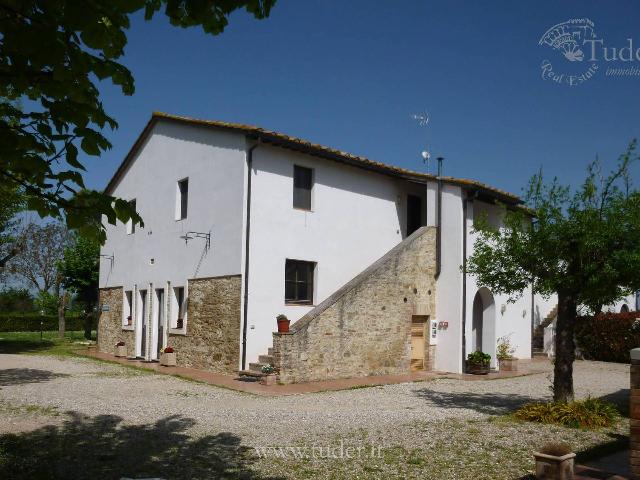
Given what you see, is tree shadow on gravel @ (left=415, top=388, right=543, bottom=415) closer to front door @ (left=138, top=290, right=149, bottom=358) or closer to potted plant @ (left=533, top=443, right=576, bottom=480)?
potted plant @ (left=533, top=443, right=576, bottom=480)

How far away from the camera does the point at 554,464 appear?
6.19m

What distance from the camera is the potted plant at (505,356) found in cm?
1877

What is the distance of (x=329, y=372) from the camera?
1505 centimetres

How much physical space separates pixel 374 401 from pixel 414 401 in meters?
0.85

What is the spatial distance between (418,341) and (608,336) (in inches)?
381

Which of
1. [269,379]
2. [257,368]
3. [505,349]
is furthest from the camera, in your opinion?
[505,349]

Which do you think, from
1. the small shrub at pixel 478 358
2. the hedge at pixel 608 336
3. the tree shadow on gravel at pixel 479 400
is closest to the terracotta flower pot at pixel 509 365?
the small shrub at pixel 478 358

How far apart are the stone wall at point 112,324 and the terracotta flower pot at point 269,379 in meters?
8.83

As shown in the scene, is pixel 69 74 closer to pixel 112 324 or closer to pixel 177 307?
pixel 177 307

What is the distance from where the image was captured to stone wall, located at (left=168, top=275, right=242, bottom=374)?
1547 cm

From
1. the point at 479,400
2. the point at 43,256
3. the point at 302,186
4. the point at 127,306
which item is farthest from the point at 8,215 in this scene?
the point at 43,256

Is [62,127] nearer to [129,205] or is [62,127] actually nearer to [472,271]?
[129,205]

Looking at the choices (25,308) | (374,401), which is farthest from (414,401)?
(25,308)

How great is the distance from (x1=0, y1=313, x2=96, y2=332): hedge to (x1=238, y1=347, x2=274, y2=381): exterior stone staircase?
1098 inches
